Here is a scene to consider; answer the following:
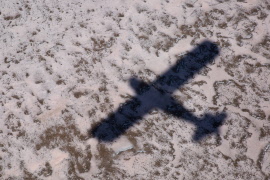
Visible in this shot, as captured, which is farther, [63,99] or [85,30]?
[85,30]

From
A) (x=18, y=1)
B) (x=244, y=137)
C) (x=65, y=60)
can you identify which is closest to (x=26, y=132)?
(x=65, y=60)

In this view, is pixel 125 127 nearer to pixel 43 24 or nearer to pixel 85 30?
pixel 85 30

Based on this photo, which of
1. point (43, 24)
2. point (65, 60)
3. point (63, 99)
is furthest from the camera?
point (43, 24)

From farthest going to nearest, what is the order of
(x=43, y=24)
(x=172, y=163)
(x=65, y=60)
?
1. (x=43, y=24)
2. (x=65, y=60)
3. (x=172, y=163)

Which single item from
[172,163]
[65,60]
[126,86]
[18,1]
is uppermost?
[18,1]
